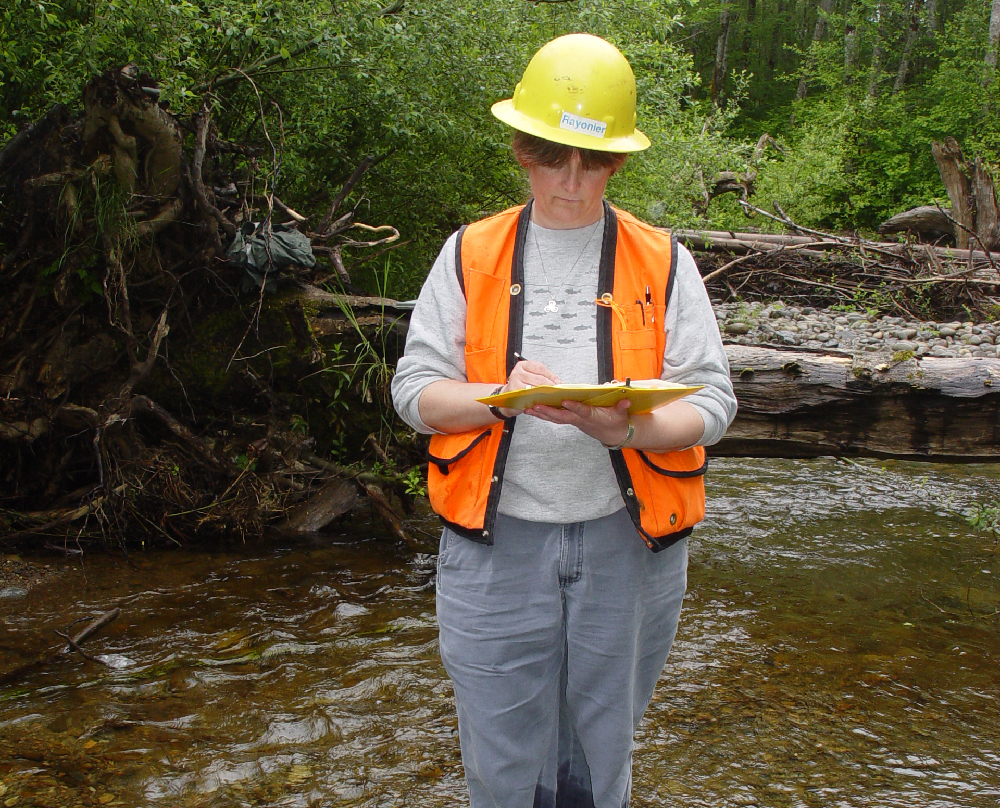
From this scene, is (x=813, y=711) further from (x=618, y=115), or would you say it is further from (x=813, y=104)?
(x=813, y=104)

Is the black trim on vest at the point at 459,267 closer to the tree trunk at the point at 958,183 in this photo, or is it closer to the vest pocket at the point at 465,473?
the vest pocket at the point at 465,473

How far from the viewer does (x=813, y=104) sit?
22.9m

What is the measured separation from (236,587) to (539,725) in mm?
2951

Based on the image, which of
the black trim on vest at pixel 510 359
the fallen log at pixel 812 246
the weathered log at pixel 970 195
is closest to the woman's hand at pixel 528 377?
the black trim on vest at pixel 510 359

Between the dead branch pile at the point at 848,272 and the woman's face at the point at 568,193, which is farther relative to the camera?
the dead branch pile at the point at 848,272

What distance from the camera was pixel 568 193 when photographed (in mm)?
1795

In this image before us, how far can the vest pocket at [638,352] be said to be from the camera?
1774 mm

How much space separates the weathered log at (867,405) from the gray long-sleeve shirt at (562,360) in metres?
2.98

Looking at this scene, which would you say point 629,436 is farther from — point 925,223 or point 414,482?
point 925,223

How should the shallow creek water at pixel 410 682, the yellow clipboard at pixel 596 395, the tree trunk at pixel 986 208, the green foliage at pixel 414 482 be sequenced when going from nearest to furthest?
the yellow clipboard at pixel 596 395 → the shallow creek water at pixel 410 682 → the green foliage at pixel 414 482 → the tree trunk at pixel 986 208

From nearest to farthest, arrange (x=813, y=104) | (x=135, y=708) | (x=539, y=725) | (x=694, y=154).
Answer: (x=539, y=725)
(x=135, y=708)
(x=694, y=154)
(x=813, y=104)

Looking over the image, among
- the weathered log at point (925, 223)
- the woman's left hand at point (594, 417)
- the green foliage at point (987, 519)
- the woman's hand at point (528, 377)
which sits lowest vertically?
the green foliage at point (987, 519)

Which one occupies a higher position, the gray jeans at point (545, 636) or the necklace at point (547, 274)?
the necklace at point (547, 274)

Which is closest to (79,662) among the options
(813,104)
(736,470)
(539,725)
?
(539,725)
